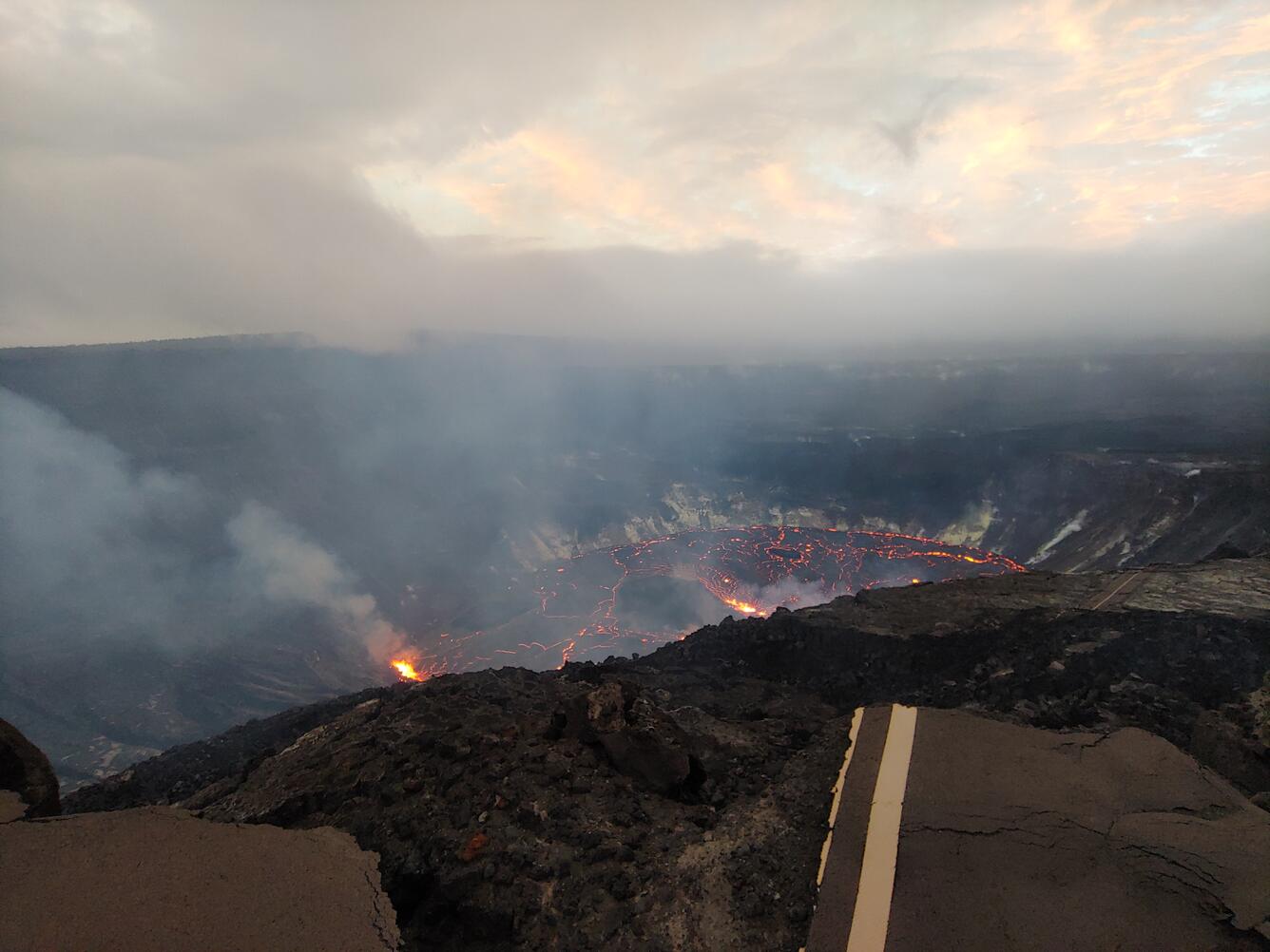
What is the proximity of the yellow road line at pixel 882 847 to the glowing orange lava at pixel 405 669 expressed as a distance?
64091 millimetres

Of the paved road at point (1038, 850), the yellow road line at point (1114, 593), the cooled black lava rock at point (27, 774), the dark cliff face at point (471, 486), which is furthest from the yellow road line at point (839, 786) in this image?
the dark cliff face at point (471, 486)

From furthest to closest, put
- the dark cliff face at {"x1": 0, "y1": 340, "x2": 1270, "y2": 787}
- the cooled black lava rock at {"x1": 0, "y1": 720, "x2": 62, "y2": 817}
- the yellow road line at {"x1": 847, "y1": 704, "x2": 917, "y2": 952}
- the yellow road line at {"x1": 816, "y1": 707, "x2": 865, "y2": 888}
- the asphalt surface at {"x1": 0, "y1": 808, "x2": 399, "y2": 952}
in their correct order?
the dark cliff face at {"x1": 0, "y1": 340, "x2": 1270, "y2": 787}, the yellow road line at {"x1": 816, "y1": 707, "x2": 865, "y2": 888}, the cooled black lava rock at {"x1": 0, "y1": 720, "x2": 62, "y2": 817}, the yellow road line at {"x1": 847, "y1": 704, "x2": 917, "y2": 952}, the asphalt surface at {"x1": 0, "y1": 808, "x2": 399, "y2": 952}

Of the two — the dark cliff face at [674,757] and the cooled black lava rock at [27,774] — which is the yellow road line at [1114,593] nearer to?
the dark cliff face at [674,757]

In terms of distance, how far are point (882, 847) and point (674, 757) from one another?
9.62ft

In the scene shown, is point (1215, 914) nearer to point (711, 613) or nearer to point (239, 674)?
point (711, 613)

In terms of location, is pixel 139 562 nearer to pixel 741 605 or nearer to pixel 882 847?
pixel 741 605

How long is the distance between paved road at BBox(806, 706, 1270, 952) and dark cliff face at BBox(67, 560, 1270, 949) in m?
0.68

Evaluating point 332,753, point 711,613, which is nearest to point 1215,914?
point 332,753

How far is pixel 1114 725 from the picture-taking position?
9359 millimetres

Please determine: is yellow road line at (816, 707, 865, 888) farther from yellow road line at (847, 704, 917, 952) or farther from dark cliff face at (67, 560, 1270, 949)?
yellow road line at (847, 704, 917, 952)

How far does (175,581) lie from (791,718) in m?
87.6

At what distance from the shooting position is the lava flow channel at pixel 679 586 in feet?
218

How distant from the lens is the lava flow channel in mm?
66375

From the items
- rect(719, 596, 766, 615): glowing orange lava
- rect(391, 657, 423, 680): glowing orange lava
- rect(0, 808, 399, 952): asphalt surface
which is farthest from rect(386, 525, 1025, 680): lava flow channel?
rect(0, 808, 399, 952): asphalt surface
